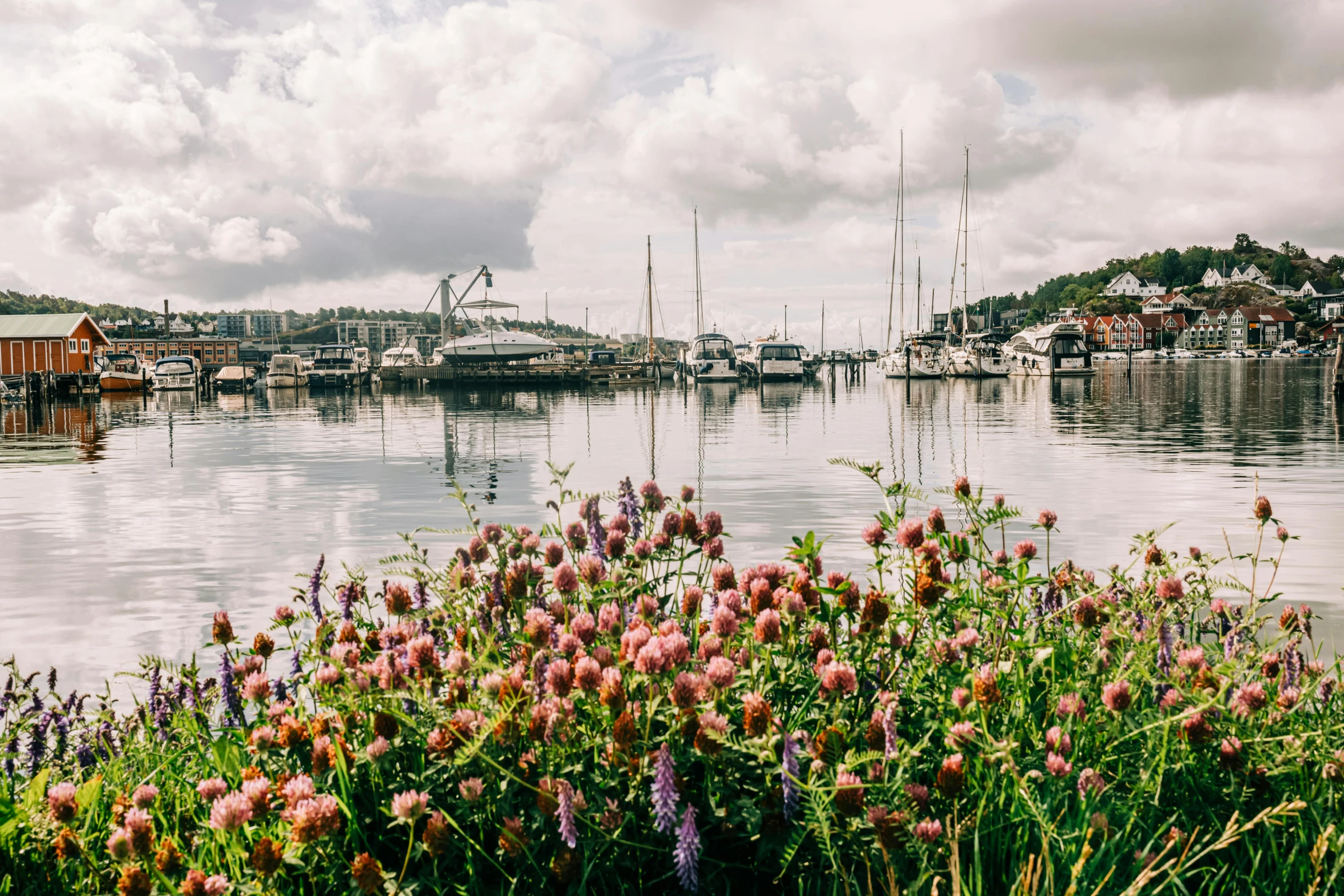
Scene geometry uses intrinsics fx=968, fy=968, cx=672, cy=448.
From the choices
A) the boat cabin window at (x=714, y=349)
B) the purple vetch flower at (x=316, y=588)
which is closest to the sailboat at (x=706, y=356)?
the boat cabin window at (x=714, y=349)

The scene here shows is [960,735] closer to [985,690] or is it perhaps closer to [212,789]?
[985,690]

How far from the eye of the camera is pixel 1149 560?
3971mm

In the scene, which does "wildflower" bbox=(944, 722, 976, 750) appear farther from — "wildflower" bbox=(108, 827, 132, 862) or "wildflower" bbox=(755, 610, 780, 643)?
"wildflower" bbox=(108, 827, 132, 862)

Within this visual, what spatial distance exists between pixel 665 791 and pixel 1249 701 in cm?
173

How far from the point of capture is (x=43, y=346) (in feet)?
207

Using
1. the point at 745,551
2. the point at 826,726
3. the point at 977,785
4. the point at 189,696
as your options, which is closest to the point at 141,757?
the point at 189,696

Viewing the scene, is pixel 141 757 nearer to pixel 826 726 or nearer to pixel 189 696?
pixel 189 696

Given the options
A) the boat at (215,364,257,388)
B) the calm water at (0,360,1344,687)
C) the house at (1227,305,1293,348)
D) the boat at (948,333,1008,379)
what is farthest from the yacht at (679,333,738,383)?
the house at (1227,305,1293,348)

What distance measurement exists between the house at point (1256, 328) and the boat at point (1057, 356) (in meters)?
137

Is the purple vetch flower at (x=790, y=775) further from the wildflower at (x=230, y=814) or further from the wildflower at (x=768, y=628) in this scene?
the wildflower at (x=230, y=814)

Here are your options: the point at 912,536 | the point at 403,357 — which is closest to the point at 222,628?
the point at 912,536

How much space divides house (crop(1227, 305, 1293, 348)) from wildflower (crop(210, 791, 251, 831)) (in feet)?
727

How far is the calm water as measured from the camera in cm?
820

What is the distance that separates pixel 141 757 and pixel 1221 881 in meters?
3.54
